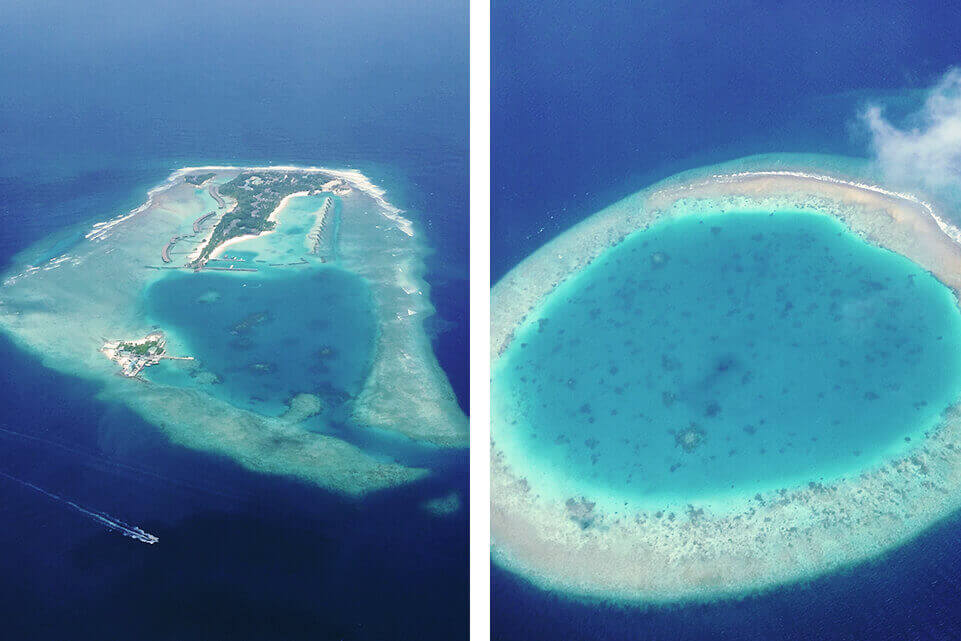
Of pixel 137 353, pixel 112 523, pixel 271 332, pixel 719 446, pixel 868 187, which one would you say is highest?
pixel 868 187

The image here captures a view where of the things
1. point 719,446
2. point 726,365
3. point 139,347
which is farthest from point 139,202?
point 719,446

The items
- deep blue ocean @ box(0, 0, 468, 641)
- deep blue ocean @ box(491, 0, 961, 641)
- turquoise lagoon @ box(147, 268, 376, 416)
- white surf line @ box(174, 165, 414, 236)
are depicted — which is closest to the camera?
deep blue ocean @ box(0, 0, 468, 641)

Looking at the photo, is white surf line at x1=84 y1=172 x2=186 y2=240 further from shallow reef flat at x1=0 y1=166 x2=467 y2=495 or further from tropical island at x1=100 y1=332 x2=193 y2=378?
tropical island at x1=100 y1=332 x2=193 y2=378

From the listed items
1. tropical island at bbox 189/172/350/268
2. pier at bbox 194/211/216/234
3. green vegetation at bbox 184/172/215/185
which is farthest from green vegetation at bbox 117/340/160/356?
green vegetation at bbox 184/172/215/185

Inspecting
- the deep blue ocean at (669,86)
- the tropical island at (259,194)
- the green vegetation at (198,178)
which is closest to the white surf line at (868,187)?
the deep blue ocean at (669,86)

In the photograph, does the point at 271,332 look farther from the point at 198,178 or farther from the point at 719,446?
the point at 719,446

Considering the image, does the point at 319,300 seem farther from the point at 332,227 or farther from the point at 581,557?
the point at 581,557

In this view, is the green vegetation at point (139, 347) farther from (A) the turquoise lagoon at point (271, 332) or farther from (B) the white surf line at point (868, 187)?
(B) the white surf line at point (868, 187)
